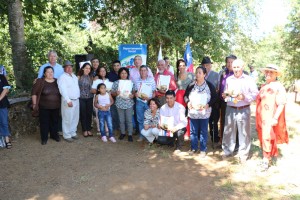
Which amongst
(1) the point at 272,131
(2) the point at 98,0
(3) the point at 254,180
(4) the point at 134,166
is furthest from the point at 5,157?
(2) the point at 98,0

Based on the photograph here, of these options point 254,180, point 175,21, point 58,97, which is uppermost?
point 175,21

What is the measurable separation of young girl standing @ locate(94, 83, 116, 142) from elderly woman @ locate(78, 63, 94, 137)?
0.27 meters

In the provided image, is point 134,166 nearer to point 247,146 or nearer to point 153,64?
point 247,146

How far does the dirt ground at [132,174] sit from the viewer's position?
166 inches

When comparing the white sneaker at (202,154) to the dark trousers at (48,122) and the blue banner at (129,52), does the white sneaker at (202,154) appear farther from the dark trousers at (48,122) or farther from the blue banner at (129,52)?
the blue banner at (129,52)

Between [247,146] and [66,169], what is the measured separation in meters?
3.35

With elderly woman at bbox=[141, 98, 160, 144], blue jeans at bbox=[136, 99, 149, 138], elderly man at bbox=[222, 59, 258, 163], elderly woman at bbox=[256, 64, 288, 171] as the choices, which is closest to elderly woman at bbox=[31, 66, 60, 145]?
blue jeans at bbox=[136, 99, 149, 138]

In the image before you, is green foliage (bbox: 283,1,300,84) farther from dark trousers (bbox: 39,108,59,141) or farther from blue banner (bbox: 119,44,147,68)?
dark trousers (bbox: 39,108,59,141)

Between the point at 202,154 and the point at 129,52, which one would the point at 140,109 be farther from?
the point at 129,52

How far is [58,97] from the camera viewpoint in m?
6.32

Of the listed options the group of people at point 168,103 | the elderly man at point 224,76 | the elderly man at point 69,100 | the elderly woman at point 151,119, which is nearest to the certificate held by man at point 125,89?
Answer: the group of people at point 168,103

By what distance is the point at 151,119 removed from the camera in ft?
20.7

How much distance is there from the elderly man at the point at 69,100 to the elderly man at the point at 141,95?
1.38 meters

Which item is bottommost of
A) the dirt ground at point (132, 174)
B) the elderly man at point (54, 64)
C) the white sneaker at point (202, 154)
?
the dirt ground at point (132, 174)
